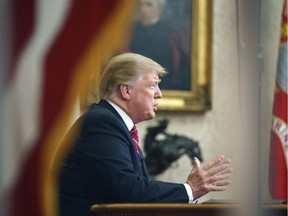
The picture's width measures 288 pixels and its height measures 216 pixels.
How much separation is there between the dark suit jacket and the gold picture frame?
3409mm

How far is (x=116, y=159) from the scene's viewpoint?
11.5 ft

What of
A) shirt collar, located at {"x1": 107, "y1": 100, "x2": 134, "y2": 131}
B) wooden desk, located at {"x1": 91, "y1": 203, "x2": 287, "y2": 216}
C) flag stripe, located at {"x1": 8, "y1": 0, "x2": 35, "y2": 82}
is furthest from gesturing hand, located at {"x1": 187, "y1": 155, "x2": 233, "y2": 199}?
flag stripe, located at {"x1": 8, "y1": 0, "x2": 35, "y2": 82}

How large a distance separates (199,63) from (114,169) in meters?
3.80

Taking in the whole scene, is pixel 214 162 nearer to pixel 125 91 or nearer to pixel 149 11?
pixel 125 91

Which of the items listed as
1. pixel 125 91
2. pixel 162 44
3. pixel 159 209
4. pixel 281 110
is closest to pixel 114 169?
pixel 159 209

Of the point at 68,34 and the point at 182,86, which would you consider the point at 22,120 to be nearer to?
the point at 68,34

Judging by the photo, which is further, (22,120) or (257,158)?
(257,158)

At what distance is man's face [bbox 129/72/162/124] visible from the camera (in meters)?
3.89

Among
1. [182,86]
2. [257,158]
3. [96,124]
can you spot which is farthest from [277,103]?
[257,158]

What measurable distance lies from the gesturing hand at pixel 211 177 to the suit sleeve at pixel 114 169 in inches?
2.2

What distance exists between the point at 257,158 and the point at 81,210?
6.71 ft

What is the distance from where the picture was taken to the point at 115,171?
11.4 ft

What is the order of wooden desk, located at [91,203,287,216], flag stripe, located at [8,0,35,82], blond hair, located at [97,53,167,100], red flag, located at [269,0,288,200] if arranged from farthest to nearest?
red flag, located at [269,0,288,200] < blond hair, located at [97,53,167,100] < wooden desk, located at [91,203,287,216] < flag stripe, located at [8,0,35,82]

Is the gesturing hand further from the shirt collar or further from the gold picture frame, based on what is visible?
the gold picture frame
